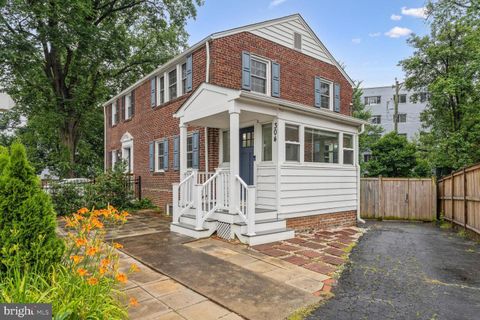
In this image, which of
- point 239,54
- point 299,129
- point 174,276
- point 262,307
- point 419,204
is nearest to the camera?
point 262,307

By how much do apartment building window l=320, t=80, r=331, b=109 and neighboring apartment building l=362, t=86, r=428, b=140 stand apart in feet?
74.8

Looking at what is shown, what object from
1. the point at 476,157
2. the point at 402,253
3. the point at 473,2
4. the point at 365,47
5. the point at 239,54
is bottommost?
the point at 402,253

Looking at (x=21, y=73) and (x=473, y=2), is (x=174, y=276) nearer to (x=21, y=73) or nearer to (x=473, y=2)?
(x=21, y=73)

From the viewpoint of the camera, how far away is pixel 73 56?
16828 millimetres

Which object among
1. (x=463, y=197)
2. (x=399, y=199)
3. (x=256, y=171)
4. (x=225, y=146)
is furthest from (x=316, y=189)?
(x=399, y=199)

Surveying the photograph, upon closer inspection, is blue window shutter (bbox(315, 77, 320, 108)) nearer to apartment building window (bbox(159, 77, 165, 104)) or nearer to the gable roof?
the gable roof

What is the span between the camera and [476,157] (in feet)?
46.1

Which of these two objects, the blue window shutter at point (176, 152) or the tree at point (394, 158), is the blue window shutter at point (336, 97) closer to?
the tree at point (394, 158)

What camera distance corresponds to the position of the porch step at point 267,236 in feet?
20.9

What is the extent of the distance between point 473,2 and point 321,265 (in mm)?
15967

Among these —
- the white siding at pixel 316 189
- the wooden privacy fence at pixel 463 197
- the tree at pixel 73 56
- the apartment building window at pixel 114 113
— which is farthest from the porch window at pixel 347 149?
the apartment building window at pixel 114 113

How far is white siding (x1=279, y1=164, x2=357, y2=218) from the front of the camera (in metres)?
7.46

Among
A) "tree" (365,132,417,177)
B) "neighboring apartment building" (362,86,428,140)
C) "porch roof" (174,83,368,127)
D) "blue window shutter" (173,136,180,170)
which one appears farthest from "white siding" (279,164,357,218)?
"neighboring apartment building" (362,86,428,140)

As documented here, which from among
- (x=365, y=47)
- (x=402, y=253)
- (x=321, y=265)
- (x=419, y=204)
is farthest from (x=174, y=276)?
(x=365, y=47)
